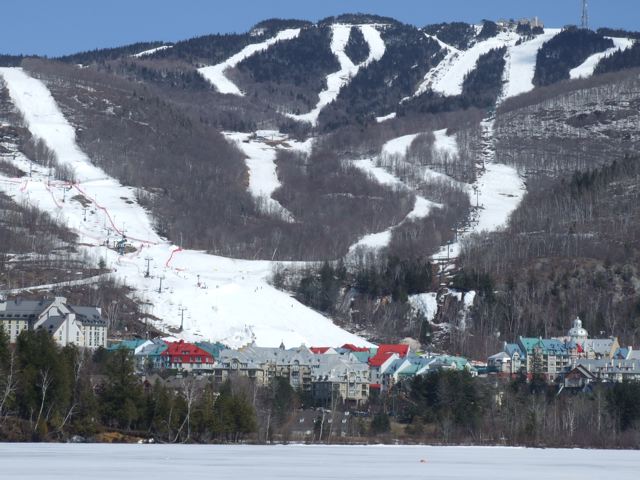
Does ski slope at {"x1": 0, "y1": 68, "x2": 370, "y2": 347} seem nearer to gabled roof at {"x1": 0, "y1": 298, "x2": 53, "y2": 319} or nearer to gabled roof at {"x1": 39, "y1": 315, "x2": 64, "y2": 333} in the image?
gabled roof at {"x1": 0, "y1": 298, "x2": 53, "y2": 319}

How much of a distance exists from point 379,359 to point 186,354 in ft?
56.8

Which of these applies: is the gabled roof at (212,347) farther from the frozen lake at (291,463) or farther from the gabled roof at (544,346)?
the frozen lake at (291,463)

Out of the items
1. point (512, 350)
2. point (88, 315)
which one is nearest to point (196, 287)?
point (88, 315)

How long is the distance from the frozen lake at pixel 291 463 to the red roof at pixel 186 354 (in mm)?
41359

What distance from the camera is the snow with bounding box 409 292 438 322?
14950 cm

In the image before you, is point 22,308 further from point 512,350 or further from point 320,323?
point 512,350

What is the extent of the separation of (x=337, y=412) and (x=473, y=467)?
4158 cm

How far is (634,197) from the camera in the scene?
6914 inches

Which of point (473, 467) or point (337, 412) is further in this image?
point (337, 412)

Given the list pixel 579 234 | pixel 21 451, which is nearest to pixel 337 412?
pixel 21 451

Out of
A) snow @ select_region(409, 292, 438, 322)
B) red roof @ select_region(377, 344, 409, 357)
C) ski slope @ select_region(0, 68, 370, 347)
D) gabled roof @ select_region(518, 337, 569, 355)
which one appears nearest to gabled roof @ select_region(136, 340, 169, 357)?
ski slope @ select_region(0, 68, 370, 347)

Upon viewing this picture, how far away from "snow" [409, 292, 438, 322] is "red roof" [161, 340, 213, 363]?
39499 mm

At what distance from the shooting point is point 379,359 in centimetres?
11969

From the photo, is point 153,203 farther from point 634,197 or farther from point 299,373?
point 299,373
